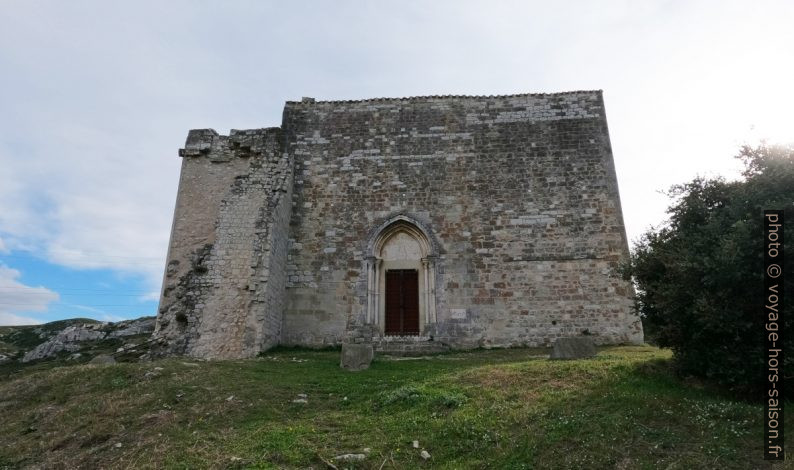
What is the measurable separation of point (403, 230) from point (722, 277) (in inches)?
387

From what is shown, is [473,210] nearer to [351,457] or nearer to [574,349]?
[574,349]

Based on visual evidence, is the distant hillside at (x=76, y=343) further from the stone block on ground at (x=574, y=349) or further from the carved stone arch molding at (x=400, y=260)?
the stone block on ground at (x=574, y=349)

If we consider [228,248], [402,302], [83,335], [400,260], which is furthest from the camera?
[83,335]

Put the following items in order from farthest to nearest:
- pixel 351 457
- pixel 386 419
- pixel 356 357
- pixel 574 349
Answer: pixel 356 357 < pixel 574 349 < pixel 386 419 < pixel 351 457

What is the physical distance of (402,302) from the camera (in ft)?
50.2

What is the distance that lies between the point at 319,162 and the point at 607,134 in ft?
32.5

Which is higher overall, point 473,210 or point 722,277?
point 473,210

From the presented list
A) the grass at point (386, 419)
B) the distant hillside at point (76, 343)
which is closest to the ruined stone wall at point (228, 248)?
the distant hillside at point (76, 343)

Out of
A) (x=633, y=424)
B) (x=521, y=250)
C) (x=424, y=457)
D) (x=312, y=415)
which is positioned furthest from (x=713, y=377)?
(x=521, y=250)

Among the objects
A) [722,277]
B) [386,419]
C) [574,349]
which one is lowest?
[386,419]

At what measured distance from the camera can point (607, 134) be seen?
16078 mm

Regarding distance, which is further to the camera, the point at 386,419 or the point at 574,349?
the point at 574,349

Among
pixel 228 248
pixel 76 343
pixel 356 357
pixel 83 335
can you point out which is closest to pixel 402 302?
pixel 356 357

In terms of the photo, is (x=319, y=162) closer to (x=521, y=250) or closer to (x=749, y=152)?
(x=521, y=250)
